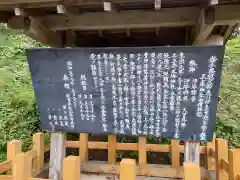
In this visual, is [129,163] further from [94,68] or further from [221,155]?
[221,155]

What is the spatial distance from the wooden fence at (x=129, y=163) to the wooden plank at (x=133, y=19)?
156cm

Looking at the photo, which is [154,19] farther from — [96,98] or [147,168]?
[147,168]

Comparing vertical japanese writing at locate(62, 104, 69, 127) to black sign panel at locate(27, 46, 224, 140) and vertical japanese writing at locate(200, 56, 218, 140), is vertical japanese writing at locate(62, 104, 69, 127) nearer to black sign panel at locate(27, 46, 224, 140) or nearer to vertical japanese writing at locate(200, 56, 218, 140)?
black sign panel at locate(27, 46, 224, 140)

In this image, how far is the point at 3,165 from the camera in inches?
120

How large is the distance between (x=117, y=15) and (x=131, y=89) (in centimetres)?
90

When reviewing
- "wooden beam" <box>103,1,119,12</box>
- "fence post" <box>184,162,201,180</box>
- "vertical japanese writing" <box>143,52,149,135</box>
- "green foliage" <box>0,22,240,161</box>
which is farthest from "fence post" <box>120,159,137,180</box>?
"green foliage" <box>0,22,240,161</box>

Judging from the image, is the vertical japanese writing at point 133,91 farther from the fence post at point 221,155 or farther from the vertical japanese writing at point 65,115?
the fence post at point 221,155

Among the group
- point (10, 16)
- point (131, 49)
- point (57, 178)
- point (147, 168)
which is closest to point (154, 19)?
point (131, 49)

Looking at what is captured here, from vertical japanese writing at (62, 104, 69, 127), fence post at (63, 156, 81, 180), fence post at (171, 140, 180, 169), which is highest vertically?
vertical japanese writing at (62, 104, 69, 127)

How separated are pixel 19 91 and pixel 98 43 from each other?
2503 mm

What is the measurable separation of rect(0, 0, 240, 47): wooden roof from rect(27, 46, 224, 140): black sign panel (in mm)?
316

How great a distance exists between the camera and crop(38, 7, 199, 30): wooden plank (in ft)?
9.93

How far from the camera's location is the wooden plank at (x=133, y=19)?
303cm

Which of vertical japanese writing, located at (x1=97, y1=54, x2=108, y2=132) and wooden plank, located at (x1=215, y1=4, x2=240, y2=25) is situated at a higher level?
wooden plank, located at (x1=215, y1=4, x2=240, y2=25)
